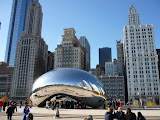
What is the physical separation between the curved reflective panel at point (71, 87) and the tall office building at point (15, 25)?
15099cm

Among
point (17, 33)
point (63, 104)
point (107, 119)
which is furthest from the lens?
point (17, 33)

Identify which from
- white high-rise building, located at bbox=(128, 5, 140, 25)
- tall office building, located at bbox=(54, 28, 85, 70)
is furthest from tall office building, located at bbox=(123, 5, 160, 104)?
white high-rise building, located at bbox=(128, 5, 140, 25)

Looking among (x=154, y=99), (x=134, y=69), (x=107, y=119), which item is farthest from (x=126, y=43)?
(x=107, y=119)

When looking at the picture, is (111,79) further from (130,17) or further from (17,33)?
(17,33)

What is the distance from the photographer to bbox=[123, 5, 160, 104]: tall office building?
318 ft

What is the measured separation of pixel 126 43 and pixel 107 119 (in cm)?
10596

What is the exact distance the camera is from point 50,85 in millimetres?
22016

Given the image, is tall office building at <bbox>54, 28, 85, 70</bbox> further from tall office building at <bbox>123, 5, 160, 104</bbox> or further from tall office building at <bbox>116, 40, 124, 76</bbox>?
tall office building at <bbox>116, 40, 124, 76</bbox>

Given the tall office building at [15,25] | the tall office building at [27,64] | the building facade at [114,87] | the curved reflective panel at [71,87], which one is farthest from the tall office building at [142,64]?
the tall office building at [15,25]

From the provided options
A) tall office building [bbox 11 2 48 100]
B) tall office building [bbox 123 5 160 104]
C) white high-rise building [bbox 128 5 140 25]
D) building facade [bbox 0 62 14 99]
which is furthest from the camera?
white high-rise building [bbox 128 5 140 25]

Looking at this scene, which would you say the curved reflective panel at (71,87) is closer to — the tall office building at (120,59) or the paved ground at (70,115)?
the paved ground at (70,115)

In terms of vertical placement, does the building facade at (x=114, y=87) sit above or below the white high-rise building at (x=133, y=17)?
below

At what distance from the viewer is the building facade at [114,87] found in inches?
4257

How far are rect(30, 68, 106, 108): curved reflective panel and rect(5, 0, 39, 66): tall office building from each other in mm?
150987
